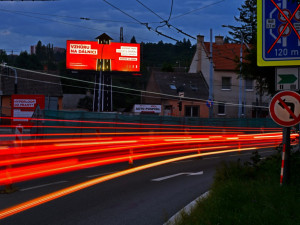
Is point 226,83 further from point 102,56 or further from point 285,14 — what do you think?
point 285,14

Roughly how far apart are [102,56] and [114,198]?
42.5 metres

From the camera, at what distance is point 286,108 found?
7.62 meters

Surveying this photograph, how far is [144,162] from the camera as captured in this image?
59.8ft

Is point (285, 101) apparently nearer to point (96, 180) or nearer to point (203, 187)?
point (203, 187)

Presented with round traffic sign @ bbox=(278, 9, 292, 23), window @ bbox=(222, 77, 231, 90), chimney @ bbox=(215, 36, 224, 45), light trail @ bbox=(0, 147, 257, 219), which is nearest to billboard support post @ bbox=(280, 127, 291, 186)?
round traffic sign @ bbox=(278, 9, 292, 23)

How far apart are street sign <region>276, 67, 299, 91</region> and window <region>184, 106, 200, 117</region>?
46585 mm

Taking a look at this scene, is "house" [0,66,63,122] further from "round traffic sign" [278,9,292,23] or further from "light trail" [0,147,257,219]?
"round traffic sign" [278,9,292,23]

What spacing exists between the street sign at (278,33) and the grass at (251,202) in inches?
91.5

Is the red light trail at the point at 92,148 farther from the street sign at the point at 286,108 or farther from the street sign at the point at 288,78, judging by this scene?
the street sign at the point at 288,78

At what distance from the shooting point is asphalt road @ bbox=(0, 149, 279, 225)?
7.64 m

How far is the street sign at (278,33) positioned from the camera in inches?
315

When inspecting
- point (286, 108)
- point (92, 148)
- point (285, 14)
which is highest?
point (285, 14)

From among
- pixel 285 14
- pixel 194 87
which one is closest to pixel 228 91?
pixel 194 87

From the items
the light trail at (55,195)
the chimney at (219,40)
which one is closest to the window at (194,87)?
the chimney at (219,40)
